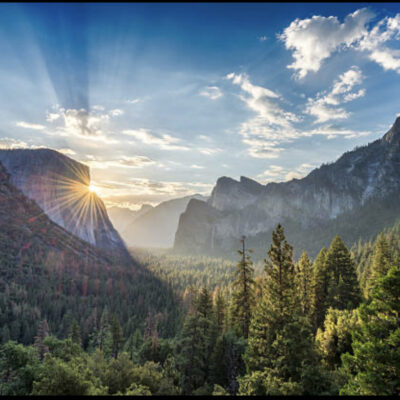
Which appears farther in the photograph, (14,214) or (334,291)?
(14,214)

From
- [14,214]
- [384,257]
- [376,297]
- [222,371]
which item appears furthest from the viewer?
[14,214]

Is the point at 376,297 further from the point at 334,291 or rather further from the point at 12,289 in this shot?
the point at 12,289

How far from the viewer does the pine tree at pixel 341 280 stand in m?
29.6

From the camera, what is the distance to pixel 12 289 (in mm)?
110375

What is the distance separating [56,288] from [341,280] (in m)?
134

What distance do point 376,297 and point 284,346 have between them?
5.60 m

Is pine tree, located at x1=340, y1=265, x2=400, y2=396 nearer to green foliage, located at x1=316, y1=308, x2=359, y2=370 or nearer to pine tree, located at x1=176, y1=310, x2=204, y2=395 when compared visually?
green foliage, located at x1=316, y1=308, x2=359, y2=370

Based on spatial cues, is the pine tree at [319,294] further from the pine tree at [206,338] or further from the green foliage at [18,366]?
the green foliage at [18,366]

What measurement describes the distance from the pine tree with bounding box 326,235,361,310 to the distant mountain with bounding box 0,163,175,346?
151 ft

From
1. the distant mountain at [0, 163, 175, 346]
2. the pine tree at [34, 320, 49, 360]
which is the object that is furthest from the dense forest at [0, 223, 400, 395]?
the distant mountain at [0, 163, 175, 346]

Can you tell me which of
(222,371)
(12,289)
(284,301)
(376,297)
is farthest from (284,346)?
(12,289)

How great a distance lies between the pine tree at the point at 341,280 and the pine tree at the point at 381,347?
19.5 metres

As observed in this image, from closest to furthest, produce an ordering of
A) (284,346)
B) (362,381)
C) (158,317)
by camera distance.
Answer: (362,381) → (284,346) → (158,317)

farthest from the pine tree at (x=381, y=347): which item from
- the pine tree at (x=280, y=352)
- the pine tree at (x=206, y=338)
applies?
the pine tree at (x=206, y=338)
